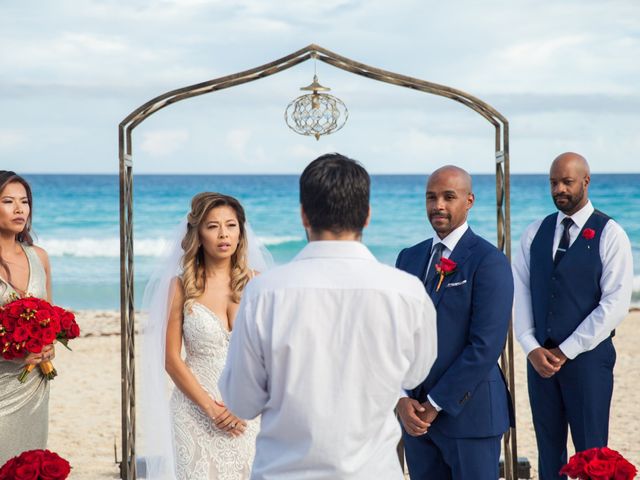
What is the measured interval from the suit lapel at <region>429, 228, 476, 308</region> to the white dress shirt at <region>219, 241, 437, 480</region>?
1.49 meters

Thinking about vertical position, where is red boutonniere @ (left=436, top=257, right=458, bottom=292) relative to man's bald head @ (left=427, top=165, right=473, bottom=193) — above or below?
below

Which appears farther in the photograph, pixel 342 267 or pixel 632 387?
pixel 632 387

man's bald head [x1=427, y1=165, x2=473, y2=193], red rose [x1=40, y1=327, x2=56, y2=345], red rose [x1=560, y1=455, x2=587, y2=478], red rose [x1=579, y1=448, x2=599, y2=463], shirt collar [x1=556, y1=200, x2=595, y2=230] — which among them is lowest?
red rose [x1=560, y1=455, x2=587, y2=478]

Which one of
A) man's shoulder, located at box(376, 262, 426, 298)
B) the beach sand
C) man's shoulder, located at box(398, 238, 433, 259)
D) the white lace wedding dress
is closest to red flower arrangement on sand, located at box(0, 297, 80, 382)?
the white lace wedding dress

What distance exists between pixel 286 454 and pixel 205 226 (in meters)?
2.01

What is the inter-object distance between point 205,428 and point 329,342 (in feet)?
6.63

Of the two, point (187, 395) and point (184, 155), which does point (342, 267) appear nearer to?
point (187, 395)

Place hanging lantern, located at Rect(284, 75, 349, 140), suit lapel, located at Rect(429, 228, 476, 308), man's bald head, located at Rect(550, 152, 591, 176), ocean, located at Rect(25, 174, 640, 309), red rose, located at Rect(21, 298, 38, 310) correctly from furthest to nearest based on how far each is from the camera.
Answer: ocean, located at Rect(25, 174, 640, 309) → hanging lantern, located at Rect(284, 75, 349, 140) → man's bald head, located at Rect(550, 152, 591, 176) → red rose, located at Rect(21, 298, 38, 310) → suit lapel, located at Rect(429, 228, 476, 308)

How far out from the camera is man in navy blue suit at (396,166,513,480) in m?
4.03

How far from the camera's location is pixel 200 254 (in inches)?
179

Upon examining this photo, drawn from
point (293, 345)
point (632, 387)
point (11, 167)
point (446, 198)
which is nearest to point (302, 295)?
point (293, 345)

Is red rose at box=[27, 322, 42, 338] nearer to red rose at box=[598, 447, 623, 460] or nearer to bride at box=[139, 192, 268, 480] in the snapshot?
bride at box=[139, 192, 268, 480]

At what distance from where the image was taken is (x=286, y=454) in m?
2.62

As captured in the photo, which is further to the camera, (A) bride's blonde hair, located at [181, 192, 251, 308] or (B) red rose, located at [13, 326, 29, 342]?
(A) bride's blonde hair, located at [181, 192, 251, 308]
